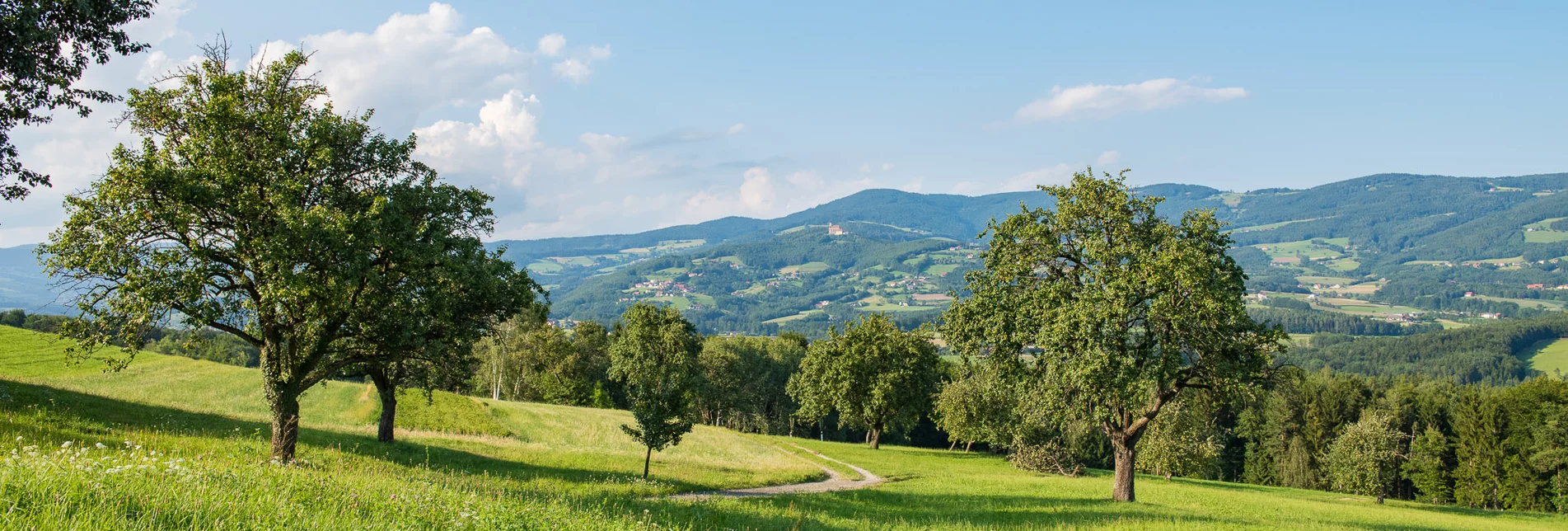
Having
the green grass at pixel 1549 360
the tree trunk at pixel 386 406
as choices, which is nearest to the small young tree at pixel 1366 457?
the tree trunk at pixel 386 406

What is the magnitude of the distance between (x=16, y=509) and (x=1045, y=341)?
23.0 meters

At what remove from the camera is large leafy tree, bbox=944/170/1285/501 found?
2264cm

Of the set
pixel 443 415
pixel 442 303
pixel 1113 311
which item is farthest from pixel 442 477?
pixel 443 415

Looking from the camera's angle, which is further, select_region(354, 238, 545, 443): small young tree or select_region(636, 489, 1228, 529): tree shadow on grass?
select_region(354, 238, 545, 443): small young tree

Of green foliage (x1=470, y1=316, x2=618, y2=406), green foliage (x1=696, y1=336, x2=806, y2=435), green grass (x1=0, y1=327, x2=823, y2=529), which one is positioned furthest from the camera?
green foliage (x1=696, y1=336, x2=806, y2=435)

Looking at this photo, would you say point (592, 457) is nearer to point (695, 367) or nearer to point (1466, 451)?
point (695, 367)

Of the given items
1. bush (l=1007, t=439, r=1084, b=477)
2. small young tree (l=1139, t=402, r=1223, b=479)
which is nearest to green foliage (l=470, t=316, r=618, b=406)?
bush (l=1007, t=439, r=1084, b=477)

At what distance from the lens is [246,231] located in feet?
59.5

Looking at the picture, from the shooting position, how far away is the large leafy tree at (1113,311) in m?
22.6

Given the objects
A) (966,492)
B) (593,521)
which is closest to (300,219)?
(593,521)

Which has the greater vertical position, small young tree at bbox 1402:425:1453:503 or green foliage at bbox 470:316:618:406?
green foliage at bbox 470:316:618:406

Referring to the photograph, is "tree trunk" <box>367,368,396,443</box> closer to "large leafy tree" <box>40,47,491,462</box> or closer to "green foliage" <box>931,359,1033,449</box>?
"large leafy tree" <box>40,47,491,462</box>

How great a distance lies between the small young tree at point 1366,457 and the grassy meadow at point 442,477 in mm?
1556

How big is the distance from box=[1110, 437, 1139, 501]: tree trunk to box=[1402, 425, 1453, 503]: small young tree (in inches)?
2811
